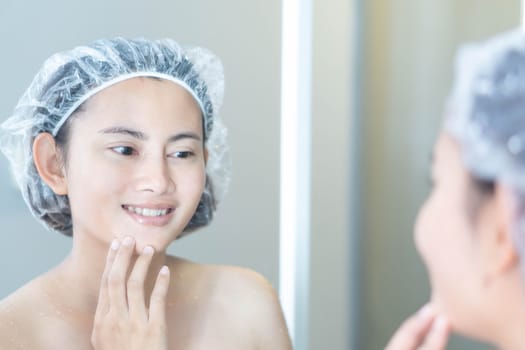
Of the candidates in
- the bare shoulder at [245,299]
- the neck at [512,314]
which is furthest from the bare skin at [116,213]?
the neck at [512,314]

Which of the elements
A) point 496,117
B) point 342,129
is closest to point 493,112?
point 496,117

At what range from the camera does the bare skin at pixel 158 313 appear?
0.96 m

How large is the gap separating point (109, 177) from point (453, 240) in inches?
22.3

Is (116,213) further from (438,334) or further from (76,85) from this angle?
(438,334)

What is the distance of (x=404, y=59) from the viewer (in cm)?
170

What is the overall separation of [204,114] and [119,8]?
0.38 meters

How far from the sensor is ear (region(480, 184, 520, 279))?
1.91 ft

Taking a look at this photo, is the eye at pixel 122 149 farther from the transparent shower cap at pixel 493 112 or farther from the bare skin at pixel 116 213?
the transparent shower cap at pixel 493 112

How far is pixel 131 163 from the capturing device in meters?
1.02

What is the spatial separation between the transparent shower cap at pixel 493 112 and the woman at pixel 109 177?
0.53m

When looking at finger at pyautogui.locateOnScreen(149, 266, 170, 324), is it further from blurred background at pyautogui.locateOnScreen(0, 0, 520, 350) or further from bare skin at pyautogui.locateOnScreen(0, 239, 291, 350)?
blurred background at pyautogui.locateOnScreen(0, 0, 520, 350)

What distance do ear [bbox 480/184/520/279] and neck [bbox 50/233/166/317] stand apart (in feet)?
2.08

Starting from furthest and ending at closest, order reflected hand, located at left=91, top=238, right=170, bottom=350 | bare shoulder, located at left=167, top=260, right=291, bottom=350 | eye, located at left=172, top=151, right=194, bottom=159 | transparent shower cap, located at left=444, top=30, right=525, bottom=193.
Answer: bare shoulder, located at left=167, top=260, right=291, bottom=350 < eye, located at left=172, top=151, right=194, bottom=159 < reflected hand, located at left=91, top=238, right=170, bottom=350 < transparent shower cap, located at left=444, top=30, right=525, bottom=193

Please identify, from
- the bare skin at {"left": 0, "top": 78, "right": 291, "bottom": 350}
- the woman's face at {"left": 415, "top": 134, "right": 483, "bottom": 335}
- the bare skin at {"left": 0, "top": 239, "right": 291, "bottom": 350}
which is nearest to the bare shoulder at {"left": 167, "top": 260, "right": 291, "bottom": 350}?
the bare skin at {"left": 0, "top": 239, "right": 291, "bottom": 350}
